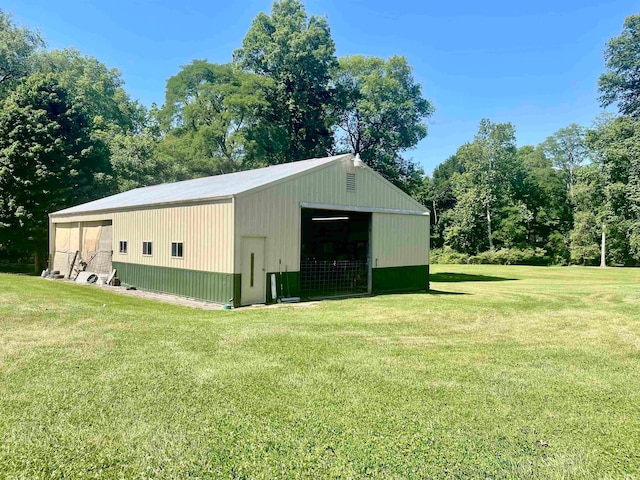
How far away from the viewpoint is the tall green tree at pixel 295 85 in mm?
30078

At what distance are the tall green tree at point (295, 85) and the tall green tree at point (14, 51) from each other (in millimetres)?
17947

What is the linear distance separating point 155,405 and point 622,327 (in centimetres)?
933

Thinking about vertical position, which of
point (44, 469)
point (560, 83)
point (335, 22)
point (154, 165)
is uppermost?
point (335, 22)

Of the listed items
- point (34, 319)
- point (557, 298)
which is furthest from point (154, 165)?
point (557, 298)

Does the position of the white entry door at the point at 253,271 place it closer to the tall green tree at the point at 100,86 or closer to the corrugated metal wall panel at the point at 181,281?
the corrugated metal wall panel at the point at 181,281

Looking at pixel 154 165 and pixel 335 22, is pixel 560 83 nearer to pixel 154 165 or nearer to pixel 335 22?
pixel 335 22

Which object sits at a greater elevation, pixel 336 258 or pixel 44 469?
pixel 336 258

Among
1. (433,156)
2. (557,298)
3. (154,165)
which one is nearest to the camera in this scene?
(557,298)

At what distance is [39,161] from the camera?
73.1ft

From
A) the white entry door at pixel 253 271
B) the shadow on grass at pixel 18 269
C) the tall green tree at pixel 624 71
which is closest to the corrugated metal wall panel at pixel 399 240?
the white entry door at pixel 253 271

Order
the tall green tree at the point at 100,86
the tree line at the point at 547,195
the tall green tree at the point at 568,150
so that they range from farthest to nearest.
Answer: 1. the tall green tree at the point at 568,150
2. the tall green tree at the point at 100,86
3. the tree line at the point at 547,195

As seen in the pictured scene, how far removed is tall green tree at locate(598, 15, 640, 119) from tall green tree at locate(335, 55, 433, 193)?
13254 millimetres

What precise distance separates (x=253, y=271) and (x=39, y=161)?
1689 centimetres

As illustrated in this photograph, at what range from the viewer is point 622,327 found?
920 cm
